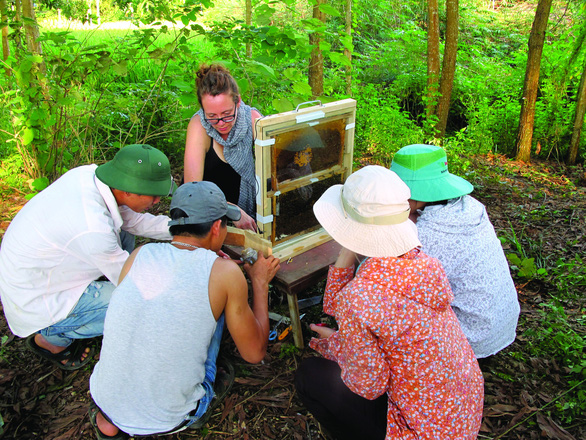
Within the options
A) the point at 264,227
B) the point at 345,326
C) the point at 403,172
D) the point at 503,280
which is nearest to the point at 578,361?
the point at 503,280

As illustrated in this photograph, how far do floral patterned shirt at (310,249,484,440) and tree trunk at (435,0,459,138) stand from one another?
467 centimetres

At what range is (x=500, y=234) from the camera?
14.1ft

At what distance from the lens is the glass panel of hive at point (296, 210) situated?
2.71m

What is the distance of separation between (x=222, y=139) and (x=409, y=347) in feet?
6.56

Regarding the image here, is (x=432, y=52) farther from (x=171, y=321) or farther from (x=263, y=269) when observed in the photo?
(x=171, y=321)

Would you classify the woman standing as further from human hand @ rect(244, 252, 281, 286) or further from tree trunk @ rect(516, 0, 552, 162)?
tree trunk @ rect(516, 0, 552, 162)

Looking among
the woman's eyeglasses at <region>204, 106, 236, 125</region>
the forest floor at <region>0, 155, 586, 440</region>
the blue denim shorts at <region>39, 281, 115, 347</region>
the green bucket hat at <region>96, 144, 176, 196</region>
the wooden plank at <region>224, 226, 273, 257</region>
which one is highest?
the woman's eyeglasses at <region>204, 106, 236, 125</region>

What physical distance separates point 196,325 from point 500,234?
11.6 feet

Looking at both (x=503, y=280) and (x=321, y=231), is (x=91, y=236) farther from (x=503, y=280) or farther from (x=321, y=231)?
(x=503, y=280)

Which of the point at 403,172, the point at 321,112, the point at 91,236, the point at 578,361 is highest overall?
the point at 321,112

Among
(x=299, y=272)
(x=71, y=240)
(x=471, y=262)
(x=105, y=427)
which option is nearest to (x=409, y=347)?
(x=471, y=262)

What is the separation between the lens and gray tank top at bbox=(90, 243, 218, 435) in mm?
1833

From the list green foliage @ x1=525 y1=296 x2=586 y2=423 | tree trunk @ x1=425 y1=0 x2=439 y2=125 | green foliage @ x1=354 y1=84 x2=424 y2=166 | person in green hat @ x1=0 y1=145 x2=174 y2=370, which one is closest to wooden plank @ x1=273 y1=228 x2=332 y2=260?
person in green hat @ x1=0 y1=145 x2=174 y2=370

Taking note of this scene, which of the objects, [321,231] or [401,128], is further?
[401,128]
